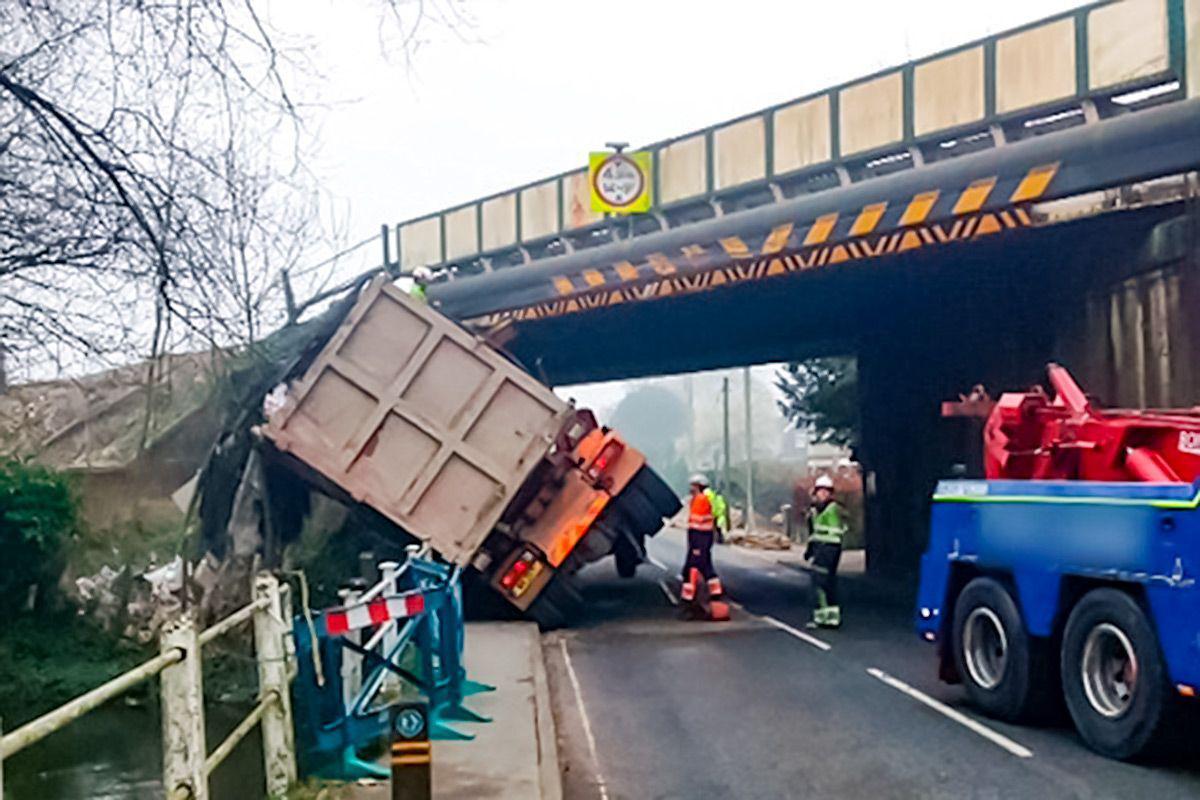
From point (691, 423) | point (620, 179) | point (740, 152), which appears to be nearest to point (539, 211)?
point (620, 179)

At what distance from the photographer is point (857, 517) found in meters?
39.1

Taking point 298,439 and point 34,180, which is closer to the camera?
point 34,180

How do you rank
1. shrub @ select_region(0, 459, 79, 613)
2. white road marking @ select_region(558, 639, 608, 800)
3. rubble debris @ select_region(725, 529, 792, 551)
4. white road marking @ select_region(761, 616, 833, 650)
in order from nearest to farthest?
white road marking @ select_region(558, 639, 608, 800) < white road marking @ select_region(761, 616, 833, 650) < shrub @ select_region(0, 459, 79, 613) < rubble debris @ select_region(725, 529, 792, 551)

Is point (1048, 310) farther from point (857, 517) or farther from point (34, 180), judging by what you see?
point (857, 517)

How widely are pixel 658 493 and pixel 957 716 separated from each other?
33.3 ft

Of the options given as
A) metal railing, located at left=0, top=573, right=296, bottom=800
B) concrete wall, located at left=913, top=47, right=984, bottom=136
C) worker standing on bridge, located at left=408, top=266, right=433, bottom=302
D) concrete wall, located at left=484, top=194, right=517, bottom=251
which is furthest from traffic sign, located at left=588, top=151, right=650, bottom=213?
metal railing, located at left=0, top=573, right=296, bottom=800

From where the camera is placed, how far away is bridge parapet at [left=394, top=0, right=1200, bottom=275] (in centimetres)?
1341

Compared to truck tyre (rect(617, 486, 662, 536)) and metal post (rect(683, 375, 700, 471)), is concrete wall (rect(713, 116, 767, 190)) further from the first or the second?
metal post (rect(683, 375, 700, 471))

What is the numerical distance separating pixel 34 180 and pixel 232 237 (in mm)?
1147

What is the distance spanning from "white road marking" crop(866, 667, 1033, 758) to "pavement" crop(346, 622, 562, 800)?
278 centimetres

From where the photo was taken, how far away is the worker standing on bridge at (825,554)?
17.0 m

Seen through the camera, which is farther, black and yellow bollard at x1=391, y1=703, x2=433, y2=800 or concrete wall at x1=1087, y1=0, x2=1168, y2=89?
concrete wall at x1=1087, y1=0, x2=1168, y2=89

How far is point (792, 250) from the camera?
15547 mm

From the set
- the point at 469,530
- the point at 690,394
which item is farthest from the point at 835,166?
the point at 690,394
